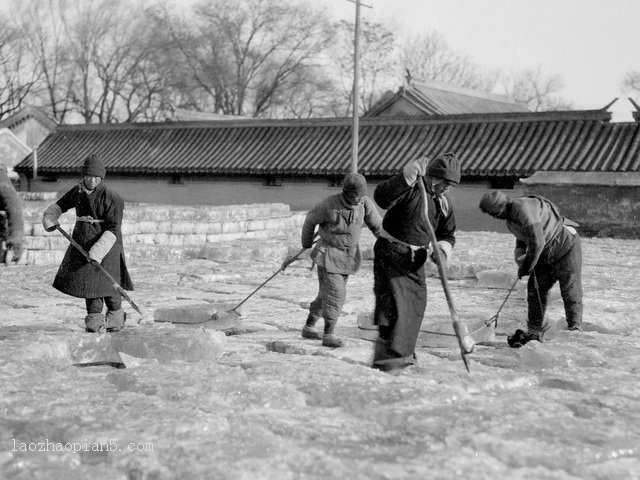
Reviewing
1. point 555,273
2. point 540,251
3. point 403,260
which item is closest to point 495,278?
point 555,273

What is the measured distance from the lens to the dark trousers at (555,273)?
20.4 ft

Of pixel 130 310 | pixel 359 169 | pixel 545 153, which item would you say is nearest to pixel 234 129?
pixel 359 169

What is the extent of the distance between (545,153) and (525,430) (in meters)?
16.9

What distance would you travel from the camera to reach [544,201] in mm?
6199

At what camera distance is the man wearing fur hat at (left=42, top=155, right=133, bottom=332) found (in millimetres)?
6105

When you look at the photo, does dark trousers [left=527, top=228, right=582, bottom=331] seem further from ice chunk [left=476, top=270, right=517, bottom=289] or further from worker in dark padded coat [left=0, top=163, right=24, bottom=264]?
worker in dark padded coat [left=0, top=163, right=24, bottom=264]

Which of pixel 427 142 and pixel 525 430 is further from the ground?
pixel 427 142

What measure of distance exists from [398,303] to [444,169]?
858 mm

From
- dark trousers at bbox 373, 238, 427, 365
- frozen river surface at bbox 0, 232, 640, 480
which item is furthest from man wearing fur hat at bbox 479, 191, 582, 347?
dark trousers at bbox 373, 238, 427, 365

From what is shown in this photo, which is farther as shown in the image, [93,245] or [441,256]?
[93,245]

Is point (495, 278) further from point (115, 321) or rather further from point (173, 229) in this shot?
point (173, 229)

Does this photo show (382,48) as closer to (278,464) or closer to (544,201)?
(544,201)

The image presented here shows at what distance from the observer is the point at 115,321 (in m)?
6.35

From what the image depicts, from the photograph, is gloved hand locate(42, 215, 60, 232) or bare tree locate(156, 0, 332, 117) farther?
bare tree locate(156, 0, 332, 117)
